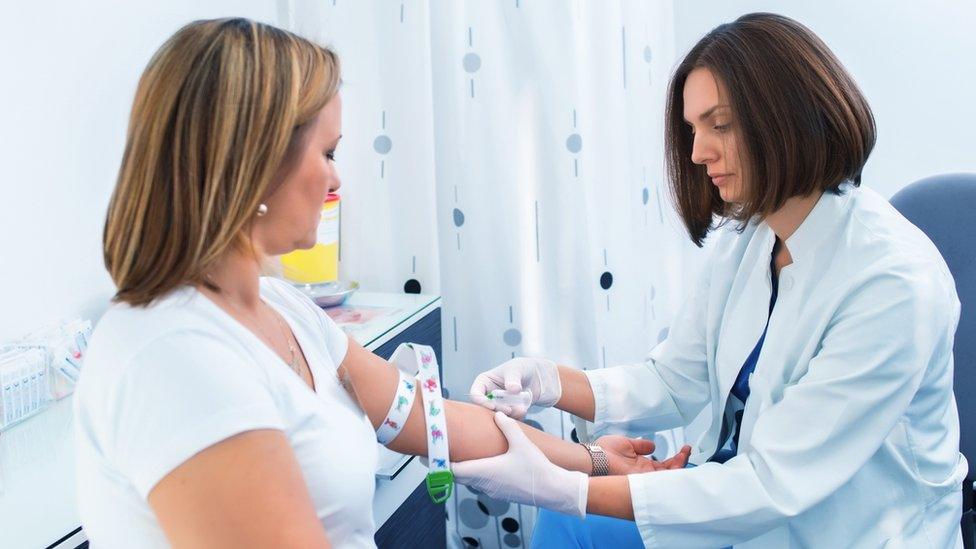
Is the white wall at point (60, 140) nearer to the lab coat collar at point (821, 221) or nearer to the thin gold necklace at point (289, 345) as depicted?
the thin gold necklace at point (289, 345)

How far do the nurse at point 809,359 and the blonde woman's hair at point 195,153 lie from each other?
585 millimetres

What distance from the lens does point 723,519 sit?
1192 millimetres

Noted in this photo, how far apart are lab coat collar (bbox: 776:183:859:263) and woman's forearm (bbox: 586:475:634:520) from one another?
1.45 ft

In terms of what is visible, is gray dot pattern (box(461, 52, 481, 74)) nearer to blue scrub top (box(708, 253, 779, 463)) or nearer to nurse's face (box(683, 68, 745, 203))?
nurse's face (box(683, 68, 745, 203))

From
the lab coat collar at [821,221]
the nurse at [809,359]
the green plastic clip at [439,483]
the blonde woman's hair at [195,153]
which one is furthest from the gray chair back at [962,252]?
the blonde woman's hair at [195,153]

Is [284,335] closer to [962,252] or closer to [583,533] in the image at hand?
[583,533]

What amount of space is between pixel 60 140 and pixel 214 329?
74 centimetres

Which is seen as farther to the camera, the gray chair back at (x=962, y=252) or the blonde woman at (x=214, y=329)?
the gray chair back at (x=962, y=252)

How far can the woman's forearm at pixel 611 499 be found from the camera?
1242 millimetres

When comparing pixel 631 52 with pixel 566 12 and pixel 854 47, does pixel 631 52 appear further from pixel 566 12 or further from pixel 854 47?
pixel 854 47

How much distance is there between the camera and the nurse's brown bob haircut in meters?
1.20

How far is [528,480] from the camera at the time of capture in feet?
4.11

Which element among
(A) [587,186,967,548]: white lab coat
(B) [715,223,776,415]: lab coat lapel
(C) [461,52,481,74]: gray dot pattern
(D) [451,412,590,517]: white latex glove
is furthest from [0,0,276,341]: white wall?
(B) [715,223,776,415]: lab coat lapel

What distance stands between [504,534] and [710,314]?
0.87m
